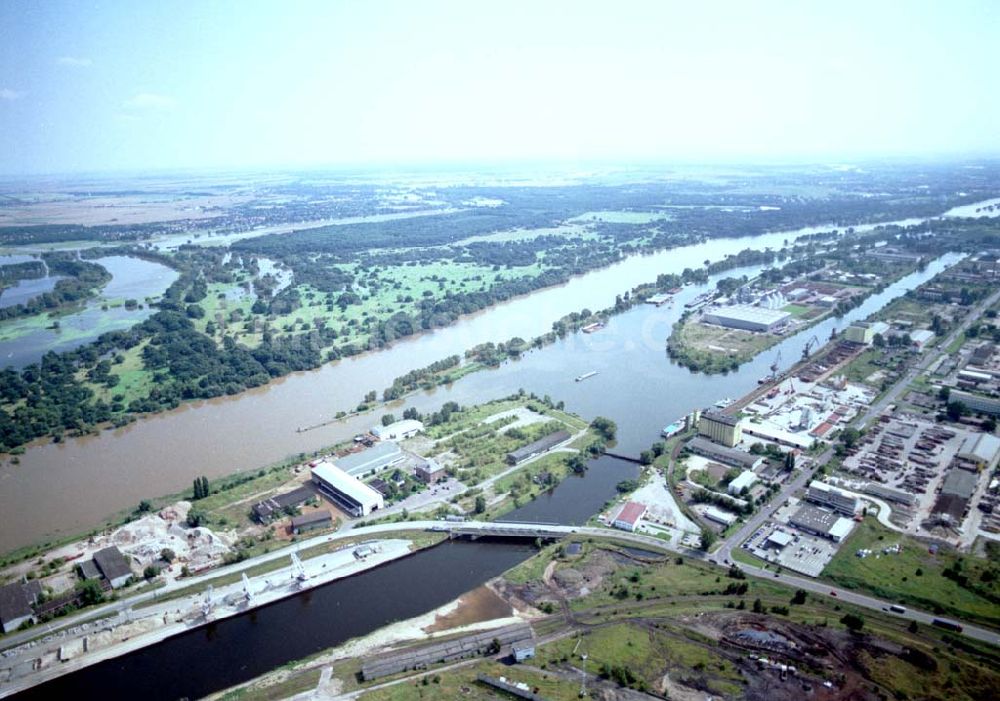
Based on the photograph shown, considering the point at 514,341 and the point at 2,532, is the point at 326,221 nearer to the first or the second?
the point at 514,341

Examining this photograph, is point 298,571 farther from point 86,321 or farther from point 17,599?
point 86,321

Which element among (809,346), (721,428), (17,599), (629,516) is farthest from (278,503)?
(809,346)

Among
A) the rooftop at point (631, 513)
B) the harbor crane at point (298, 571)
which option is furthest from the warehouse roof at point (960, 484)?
the harbor crane at point (298, 571)

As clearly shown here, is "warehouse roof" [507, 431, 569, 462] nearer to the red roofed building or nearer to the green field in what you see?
the red roofed building

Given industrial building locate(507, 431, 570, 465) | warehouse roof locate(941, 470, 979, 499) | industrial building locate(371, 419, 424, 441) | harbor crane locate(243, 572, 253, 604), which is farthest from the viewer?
industrial building locate(371, 419, 424, 441)

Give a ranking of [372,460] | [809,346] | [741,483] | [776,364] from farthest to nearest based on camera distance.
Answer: [809,346], [776,364], [372,460], [741,483]

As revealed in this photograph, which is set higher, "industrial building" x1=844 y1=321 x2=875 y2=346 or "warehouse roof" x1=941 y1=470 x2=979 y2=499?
"industrial building" x1=844 y1=321 x2=875 y2=346

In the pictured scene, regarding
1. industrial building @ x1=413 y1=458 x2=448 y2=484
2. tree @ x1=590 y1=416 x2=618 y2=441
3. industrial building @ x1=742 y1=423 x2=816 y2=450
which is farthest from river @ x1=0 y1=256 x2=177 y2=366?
industrial building @ x1=742 y1=423 x2=816 y2=450

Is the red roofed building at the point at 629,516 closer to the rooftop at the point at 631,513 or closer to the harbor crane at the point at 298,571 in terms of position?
the rooftop at the point at 631,513
